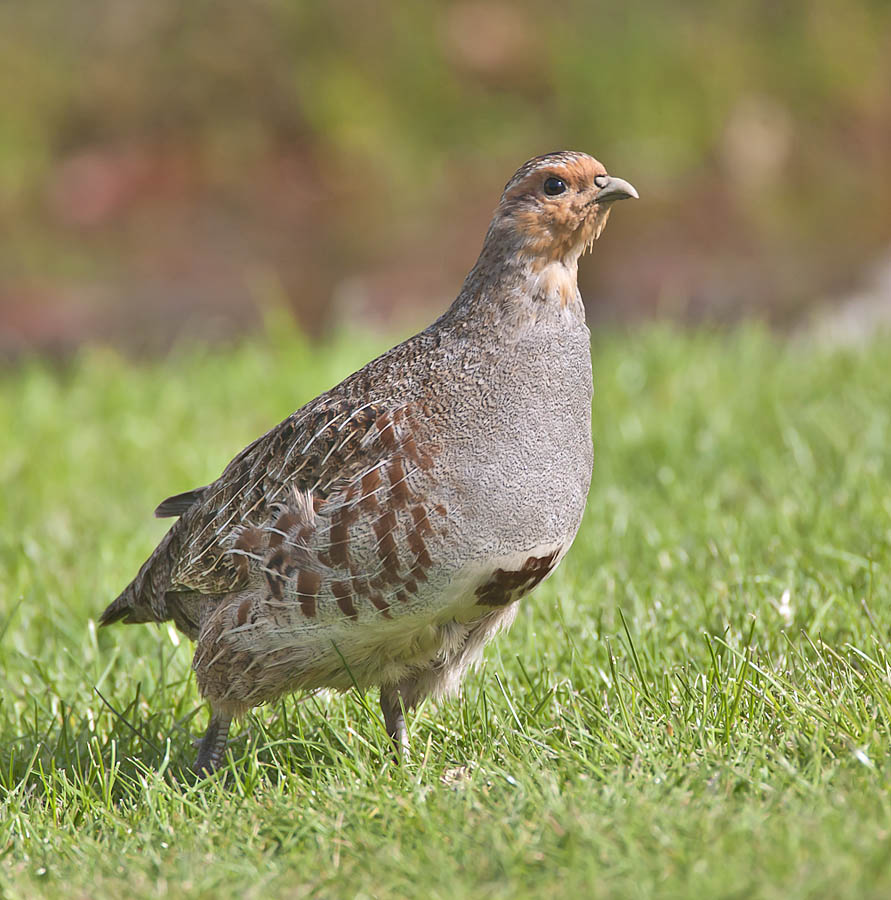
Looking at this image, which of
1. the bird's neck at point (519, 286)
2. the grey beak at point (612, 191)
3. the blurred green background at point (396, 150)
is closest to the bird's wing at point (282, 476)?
the bird's neck at point (519, 286)

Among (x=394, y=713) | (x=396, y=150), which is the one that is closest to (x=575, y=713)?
(x=394, y=713)

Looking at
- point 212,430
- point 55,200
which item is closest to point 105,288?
point 55,200

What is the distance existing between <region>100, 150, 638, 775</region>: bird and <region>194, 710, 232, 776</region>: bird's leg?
0.21 ft

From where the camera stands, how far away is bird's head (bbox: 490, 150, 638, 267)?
3066 millimetres

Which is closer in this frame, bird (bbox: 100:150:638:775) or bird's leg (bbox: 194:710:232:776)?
bird (bbox: 100:150:638:775)

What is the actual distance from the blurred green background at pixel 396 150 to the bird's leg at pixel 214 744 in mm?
5489

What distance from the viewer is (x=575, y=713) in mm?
3064

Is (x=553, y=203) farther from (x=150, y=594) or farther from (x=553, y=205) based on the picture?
(x=150, y=594)

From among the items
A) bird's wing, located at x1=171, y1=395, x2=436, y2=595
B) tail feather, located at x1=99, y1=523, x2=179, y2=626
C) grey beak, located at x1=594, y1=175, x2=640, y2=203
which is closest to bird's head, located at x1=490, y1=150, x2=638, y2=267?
grey beak, located at x1=594, y1=175, x2=640, y2=203

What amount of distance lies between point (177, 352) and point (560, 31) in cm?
443

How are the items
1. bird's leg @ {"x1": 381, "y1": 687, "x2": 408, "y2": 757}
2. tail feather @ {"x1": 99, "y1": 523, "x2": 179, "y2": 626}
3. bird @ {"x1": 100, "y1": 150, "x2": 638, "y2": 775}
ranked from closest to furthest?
1. bird @ {"x1": 100, "y1": 150, "x2": 638, "y2": 775}
2. bird's leg @ {"x1": 381, "y1": 687, "x2": 408, "y2": 757}
3. tail feather @ {"x1": 99, "y1": 523, "x2": 179, "y2": 626}

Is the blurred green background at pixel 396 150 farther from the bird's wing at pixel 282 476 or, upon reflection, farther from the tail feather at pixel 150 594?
the bird's wing at pixel 282 476

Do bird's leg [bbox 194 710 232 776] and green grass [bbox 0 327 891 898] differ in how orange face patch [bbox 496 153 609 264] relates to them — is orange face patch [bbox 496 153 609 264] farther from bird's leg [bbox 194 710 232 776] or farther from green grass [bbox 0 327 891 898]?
bird's leg [bbox 194 710 232 776]

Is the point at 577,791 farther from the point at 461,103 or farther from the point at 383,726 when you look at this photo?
the point at 461,103
